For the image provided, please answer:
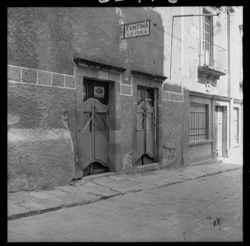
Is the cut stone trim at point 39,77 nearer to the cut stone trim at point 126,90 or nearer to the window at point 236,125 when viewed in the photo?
the cut stone trim at point 126,90

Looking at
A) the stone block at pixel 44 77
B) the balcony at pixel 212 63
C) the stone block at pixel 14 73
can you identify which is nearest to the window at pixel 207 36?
the balcony at pixel 212 63

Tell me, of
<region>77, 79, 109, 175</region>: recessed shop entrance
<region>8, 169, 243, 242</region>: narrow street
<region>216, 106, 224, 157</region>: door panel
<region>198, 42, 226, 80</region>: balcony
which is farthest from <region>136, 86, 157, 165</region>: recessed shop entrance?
<region>216, 106, 224, 157</region>: door panel

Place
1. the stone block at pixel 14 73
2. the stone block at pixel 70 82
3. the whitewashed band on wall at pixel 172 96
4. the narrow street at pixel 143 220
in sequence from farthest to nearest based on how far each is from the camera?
the whitewashed band on wall at pixel 172 96 < the stone block at pixel 70 82 < the stone block at pixel 14 73 < the narrow street at pixel 143 220

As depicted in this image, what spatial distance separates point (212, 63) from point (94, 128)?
7.20m

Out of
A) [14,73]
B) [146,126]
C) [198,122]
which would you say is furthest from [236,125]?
[14,73]

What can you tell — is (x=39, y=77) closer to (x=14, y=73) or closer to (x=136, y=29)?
(x=14, y=73)

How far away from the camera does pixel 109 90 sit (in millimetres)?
8477

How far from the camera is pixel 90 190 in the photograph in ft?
22.3

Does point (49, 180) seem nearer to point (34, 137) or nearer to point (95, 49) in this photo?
point (34, 137)

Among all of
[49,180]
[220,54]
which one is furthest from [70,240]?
[220,54]

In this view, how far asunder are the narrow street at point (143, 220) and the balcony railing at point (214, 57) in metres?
6.76

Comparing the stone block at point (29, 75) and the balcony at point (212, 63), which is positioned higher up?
the balcony at point (212, 63)

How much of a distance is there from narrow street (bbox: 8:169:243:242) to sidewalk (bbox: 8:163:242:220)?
0.17 metres

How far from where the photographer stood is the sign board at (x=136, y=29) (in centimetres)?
762
